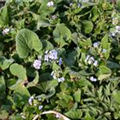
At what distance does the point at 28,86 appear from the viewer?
1782mm

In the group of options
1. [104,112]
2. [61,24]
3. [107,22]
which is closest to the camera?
[104,112]

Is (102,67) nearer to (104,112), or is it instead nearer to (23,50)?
(104,112)

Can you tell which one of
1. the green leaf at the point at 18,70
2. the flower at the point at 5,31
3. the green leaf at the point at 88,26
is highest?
the flower at the point at 5,31

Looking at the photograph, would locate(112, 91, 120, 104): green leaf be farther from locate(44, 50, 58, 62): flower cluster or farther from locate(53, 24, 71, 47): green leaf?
locate(53, 24, 71, 47): green leaf

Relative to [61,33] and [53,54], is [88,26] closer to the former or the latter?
[61,33]

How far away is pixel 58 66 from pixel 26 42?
20 centimetres

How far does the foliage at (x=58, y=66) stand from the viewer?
1755 millimetres

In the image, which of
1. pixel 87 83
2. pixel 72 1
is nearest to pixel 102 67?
pixel 87 83

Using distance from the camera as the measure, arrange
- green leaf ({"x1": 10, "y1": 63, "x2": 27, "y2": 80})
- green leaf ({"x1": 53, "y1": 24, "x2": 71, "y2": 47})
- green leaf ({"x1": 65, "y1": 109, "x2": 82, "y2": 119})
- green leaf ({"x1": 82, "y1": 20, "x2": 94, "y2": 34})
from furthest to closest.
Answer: green leaf ({"x1": 82, "y1": 20, "x2": 94, "y2": 34}), green leaf ({"x1": 53, "y1": 24, "x2": 71, "y2": 47}), green leaf ({"x1": 10, "y1": 63, "x2": 27, "y2": 80}), green leaf ({"x1": 65, "y1": 109, "x2": 82, "y2": 119})

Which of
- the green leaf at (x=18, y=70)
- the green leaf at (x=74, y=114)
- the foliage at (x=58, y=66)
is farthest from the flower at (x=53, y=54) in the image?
the green leaf at (x=74, y=114)

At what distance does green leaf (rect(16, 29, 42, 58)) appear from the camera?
→ 1.89m

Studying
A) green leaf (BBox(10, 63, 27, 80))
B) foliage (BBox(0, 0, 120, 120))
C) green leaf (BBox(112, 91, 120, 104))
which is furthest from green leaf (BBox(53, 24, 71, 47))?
green leaf (BBox(112, 91, 120, 104))

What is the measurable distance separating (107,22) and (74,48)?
0.94 feet

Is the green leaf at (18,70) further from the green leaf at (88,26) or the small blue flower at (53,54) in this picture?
the green leaf at (88,26)
